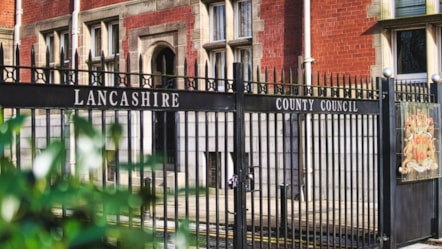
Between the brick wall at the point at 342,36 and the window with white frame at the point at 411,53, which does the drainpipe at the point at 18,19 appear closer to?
the brick wall at the point at 342,36

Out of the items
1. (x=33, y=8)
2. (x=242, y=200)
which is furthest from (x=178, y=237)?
(x=33, y=8)

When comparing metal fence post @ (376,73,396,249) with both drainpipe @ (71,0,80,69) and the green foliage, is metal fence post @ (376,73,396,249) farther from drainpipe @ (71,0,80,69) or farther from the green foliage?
drainpipe @ (71,0,80,69)

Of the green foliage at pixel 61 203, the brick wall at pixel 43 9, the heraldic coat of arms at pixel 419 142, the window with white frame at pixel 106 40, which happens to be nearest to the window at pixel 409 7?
the heraldic coat of arms at pixel 419 142

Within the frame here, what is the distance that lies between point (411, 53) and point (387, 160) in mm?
6278

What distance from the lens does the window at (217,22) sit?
16906 mm

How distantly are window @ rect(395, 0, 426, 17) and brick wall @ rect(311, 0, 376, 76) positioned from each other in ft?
1.83

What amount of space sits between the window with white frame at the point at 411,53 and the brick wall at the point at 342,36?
578 mm

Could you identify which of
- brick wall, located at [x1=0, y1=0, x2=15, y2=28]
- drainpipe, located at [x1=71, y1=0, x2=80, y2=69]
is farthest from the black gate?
brick wall, located at [x1=0, y1=0, x2=15, y2=28]

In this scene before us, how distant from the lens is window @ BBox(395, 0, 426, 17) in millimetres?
13125

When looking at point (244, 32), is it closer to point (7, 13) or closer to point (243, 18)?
point (243, 18)

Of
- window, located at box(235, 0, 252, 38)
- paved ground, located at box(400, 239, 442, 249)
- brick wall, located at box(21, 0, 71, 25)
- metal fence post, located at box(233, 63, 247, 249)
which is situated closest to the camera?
metal fence post, located at box(233, 63, 247, 249)

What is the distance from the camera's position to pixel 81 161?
4.54 ft

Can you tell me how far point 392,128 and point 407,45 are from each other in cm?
626

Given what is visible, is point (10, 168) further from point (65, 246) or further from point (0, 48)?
point (0, 48)
